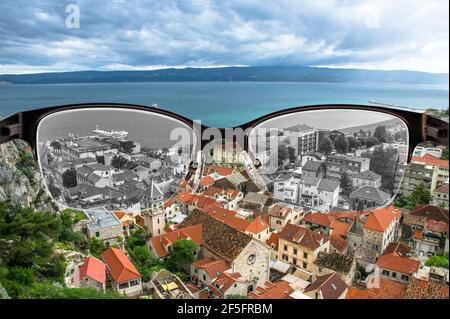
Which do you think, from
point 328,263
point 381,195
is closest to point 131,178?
point 381,195

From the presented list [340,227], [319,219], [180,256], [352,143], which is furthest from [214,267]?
[352,143]

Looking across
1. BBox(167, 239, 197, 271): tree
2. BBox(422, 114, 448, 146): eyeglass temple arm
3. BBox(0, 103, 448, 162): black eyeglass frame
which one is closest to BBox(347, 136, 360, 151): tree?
BBox(0, 103, 448, 162): black eyeglass frame

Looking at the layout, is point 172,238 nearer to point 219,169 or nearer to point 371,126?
point 219,169

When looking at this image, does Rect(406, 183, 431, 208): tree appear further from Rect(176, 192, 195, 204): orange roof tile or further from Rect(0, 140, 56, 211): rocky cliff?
Rect(0, 140, 56, 211): rocky cliff

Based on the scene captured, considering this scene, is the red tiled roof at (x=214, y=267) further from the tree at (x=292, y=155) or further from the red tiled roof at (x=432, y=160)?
the red tiled roof at (x=432, y=160)

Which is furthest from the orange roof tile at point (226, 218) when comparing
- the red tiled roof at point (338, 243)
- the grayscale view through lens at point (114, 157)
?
the grayscale view through lens at point (114, 157)

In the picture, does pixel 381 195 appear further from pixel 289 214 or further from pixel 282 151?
pixel 289 214
